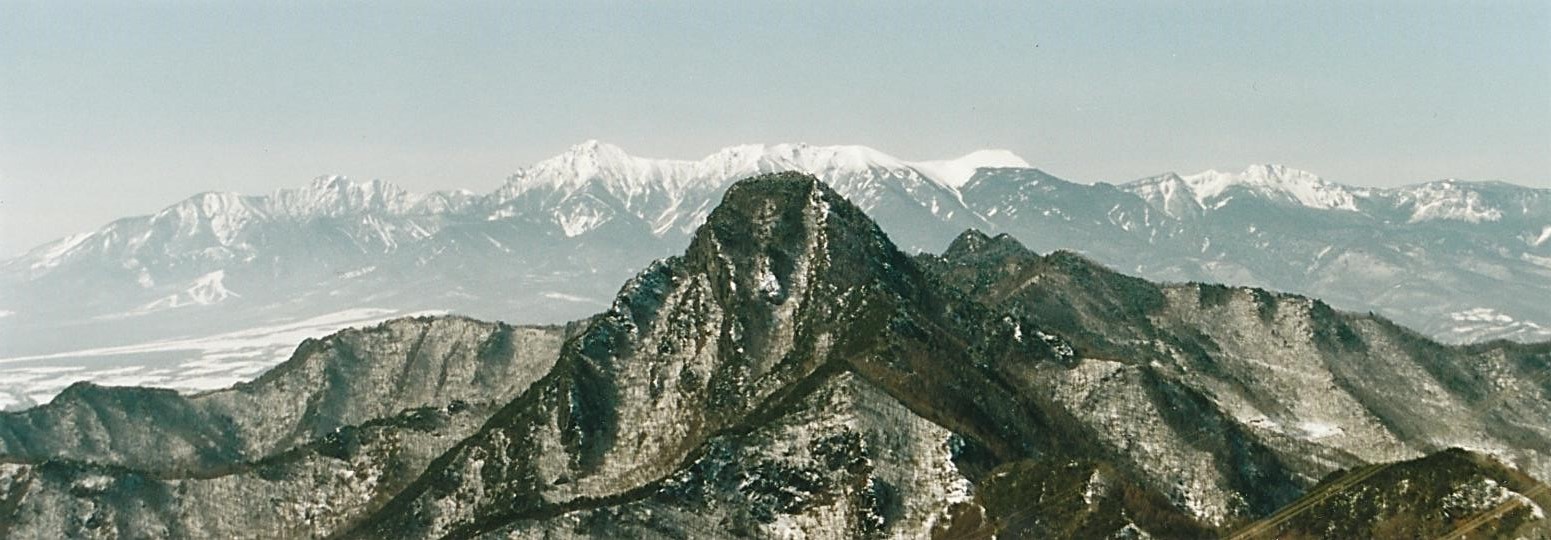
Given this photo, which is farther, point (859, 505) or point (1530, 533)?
point (859, 505)

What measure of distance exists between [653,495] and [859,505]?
33394 mm

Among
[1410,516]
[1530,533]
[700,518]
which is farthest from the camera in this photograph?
[700,518]

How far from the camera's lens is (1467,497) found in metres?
162

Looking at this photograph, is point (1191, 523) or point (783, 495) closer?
point (1191, 523)

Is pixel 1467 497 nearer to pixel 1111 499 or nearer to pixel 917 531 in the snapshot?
pixel 1111 499

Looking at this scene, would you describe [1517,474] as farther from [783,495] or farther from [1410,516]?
[783,495]

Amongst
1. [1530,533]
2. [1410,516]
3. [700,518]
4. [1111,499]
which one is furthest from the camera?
[700,518]

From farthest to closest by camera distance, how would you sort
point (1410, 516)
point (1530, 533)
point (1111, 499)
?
→ point (1111, 499)
point (1410, 516)
point (1530, 533)

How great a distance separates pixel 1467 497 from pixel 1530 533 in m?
11.0

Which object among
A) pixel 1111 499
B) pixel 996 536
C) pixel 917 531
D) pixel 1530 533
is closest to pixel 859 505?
pixel 917 531

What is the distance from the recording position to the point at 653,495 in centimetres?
19238

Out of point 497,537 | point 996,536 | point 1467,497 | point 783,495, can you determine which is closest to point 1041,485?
point 996,536

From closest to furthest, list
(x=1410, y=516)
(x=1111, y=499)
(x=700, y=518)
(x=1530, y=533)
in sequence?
(x=1530, y=533)
(x=1410, y=516)
(x=1111, y=499)
(x=700, y=518)

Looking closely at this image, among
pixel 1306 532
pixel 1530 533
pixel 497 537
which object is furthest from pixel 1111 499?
pixel 497 537
